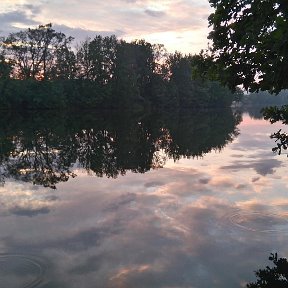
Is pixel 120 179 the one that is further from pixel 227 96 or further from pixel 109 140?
pixel 227 96

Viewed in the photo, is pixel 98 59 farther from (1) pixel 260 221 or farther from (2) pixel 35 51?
(1) pixel 260 221

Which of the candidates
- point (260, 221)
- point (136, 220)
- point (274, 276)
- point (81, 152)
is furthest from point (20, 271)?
point (81, 152)

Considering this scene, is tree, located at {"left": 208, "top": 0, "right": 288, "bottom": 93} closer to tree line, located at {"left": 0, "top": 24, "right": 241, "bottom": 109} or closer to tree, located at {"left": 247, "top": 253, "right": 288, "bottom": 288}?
tree, located at {"left": 247, "top": 253, "right": 288, "bottom": 288}

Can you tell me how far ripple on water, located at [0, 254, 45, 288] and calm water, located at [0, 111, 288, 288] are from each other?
0.02m

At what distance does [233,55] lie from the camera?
11.1 m

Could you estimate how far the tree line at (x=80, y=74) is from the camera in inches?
2913

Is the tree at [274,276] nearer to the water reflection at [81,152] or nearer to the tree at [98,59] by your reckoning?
the water reflection at [81,152]

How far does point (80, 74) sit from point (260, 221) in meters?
79.5

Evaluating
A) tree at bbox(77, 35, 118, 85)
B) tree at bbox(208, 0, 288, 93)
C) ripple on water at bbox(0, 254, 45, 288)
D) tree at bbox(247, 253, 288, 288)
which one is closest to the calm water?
ripple on water at bbox(0, 254, 45, 288)

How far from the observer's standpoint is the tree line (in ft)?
243

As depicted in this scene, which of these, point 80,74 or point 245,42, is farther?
point 80,74

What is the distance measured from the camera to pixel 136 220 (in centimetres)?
1226

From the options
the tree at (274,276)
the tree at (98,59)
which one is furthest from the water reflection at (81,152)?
the tree at (98,59)


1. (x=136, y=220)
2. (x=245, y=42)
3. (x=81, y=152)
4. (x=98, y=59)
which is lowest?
(x=136, y=220)
